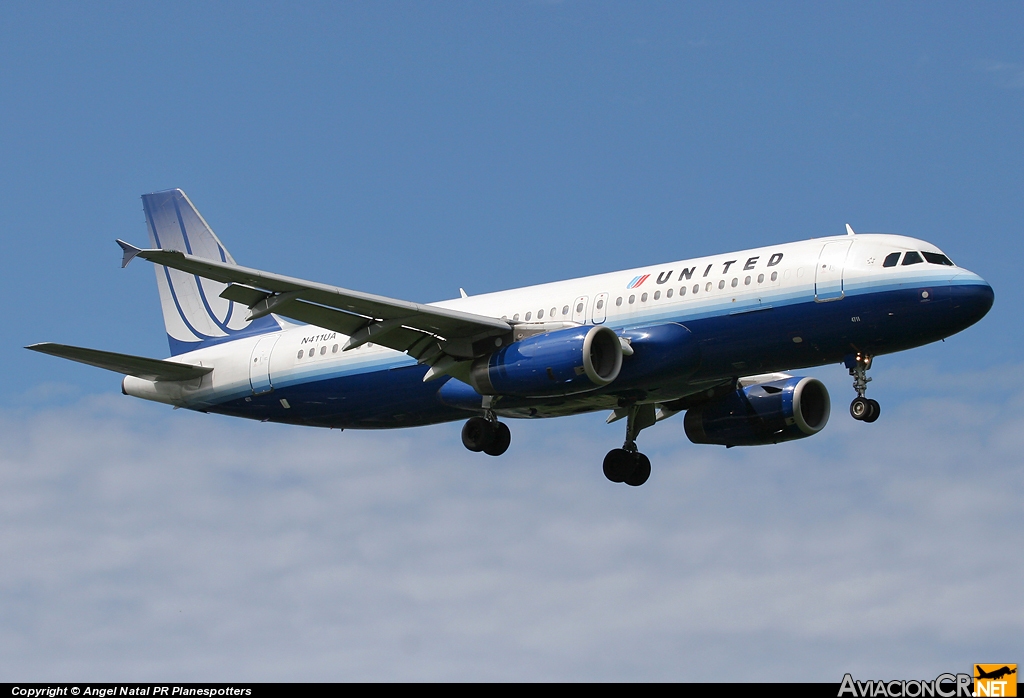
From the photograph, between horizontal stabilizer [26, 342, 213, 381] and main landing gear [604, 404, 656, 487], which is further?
main landing gear [604, 404, 656, 487]

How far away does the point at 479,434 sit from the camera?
133 ft

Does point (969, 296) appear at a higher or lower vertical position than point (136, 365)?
lower

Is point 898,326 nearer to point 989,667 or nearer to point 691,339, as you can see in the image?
point 691,339

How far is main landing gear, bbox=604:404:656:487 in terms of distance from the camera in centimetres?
4406

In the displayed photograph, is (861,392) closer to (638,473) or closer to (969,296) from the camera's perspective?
(969,296)

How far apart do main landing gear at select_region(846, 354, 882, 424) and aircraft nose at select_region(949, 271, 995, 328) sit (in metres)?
2.50

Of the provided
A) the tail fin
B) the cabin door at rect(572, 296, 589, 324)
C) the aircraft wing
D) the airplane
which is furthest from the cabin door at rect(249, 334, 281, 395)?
the cabin door at rect(572, 296, 589, 324)

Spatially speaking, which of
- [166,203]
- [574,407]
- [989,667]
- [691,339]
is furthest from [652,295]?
[166,203]

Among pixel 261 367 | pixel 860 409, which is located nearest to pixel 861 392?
pixel 860 409

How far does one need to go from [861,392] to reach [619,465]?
979 cm

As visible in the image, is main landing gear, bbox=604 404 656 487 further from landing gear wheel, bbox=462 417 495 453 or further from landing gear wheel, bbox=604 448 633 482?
landing gear wheel, bbox=462 417 495 453

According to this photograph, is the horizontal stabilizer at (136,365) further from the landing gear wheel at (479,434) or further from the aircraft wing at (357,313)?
the landing gear wheel at (479,434)

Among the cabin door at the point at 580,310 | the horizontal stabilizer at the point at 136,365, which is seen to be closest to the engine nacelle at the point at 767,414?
the cabin door at the point at 580,310

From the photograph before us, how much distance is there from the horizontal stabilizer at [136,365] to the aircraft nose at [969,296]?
859 inches
